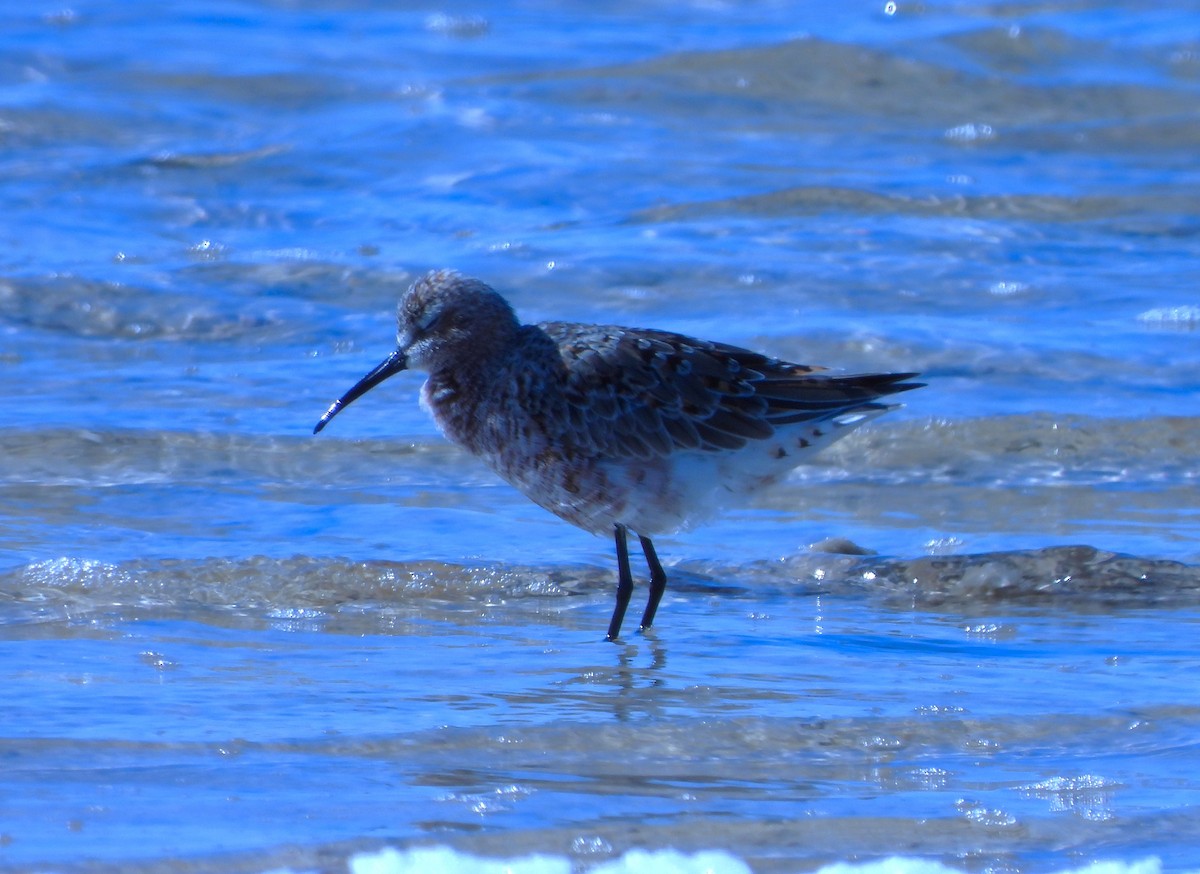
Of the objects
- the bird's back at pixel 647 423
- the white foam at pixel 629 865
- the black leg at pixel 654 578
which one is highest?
the bird's back at pixel 647 423

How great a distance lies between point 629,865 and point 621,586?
2.47m

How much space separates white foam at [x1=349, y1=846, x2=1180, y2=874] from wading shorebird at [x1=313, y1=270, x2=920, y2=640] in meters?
2.21

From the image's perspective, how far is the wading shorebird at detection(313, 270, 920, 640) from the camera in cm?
575

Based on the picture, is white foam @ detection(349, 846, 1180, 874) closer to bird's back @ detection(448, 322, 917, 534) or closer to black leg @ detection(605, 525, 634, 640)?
black leg @ detection(605, 525, 634, 640)

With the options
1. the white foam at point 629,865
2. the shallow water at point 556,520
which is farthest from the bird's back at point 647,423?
the white foam at point 629,865

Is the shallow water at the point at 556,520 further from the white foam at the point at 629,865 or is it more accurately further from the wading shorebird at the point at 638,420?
the wading shorebird at the point at 638,420

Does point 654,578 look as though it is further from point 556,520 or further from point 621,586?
point 556,520

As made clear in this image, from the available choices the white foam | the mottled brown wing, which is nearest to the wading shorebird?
the mottled brown wing

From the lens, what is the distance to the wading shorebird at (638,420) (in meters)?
5.75

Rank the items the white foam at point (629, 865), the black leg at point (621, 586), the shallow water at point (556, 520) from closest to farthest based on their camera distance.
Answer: the white foam at point (629, 865), the shallow water at point (556, 520), the black leg at point (621, 586)

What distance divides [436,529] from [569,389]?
133 cm

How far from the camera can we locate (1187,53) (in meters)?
17.5

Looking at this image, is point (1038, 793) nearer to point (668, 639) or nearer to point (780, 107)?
point (668, 639)

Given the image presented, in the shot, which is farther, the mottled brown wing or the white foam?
the mottled brown wing
